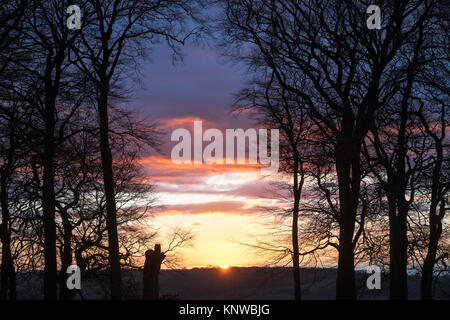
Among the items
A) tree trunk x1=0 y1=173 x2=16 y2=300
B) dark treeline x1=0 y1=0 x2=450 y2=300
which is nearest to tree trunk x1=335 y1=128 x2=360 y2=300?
dark treeline x1=0 y1=0 x2=450 y2=300


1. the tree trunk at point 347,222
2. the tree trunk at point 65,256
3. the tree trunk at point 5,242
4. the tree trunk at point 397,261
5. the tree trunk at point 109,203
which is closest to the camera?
the tree trunk at point 109,203

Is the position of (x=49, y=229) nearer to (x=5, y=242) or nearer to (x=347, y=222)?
(x=5, y=242)

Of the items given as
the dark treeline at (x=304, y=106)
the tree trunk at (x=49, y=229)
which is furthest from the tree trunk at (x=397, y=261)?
the tree trunk at (x=49, y=229)

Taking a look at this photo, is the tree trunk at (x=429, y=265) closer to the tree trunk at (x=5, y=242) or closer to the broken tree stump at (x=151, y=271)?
the broken tree stump at (x=151, y=271)

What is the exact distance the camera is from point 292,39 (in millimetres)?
17062

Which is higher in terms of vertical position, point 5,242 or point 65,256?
point 5,242

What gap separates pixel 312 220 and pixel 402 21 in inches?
399

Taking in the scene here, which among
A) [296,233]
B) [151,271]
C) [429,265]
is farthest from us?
[296,233]

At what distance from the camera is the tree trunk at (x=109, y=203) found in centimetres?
1650

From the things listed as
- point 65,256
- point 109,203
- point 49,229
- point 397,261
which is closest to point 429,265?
point 397,261

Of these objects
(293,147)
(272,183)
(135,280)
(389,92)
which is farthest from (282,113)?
(135,280)

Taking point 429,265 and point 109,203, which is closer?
point 109,203

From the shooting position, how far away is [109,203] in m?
16.6
